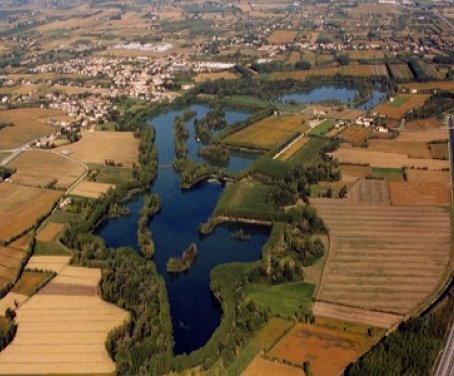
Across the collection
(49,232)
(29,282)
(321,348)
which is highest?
(49,232)

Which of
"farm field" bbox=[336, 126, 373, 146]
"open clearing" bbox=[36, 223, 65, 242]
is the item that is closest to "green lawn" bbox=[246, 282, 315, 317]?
"open clearing" bbox=[36, 223, 65, 242]

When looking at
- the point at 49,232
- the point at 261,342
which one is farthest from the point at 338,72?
the point at 261,342

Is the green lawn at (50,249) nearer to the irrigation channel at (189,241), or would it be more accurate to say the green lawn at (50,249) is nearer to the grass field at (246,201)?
the irrigation channel at (189,241)

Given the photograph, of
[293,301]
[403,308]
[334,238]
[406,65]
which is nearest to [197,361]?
[293,301]

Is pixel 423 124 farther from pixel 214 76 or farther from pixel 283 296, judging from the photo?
pixel 214 76

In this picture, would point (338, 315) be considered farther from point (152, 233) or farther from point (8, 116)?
point (8, 116)

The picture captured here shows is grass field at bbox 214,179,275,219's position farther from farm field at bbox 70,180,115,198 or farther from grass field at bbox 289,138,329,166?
farm field at bbox 70,180,115,198
